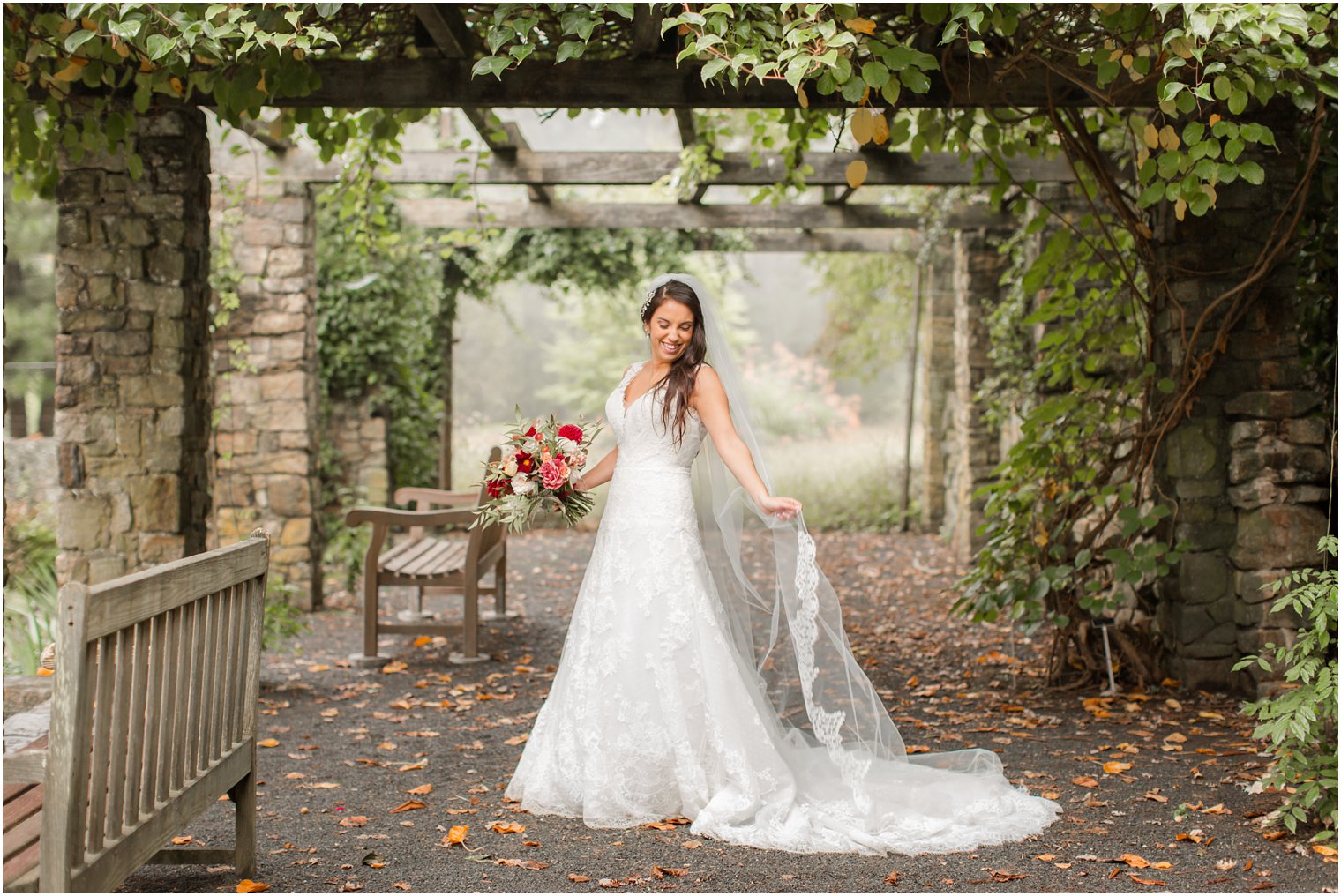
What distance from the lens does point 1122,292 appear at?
21.5 feet

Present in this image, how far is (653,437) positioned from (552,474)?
406mm

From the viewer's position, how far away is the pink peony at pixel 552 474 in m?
4.23

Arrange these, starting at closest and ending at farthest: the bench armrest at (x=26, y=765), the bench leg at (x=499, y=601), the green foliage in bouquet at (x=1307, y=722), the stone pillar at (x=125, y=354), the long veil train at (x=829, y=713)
A: the bench armrest at (x=26, y=765) < the green foliage in bouquet at (x=1307, y=722) < the long veil train at (x=829, y=713) < the stone pillar at (x=125, y=354) < the bench leg at (x=499, y=601)

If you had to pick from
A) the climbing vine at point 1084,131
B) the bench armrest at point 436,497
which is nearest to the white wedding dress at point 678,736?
the climbing vine at point 1084,131

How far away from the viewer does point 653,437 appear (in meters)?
4.29

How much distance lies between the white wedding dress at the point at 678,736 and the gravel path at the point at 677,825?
131mm

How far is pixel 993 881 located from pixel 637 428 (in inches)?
78.2

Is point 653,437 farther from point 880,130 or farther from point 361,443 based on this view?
point 361,443

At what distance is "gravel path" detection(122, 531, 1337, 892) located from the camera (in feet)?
11.1

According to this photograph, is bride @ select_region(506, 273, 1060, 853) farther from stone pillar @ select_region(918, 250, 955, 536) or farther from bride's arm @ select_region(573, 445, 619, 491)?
stone pillar @ select_region(918, 250, 955, 536)

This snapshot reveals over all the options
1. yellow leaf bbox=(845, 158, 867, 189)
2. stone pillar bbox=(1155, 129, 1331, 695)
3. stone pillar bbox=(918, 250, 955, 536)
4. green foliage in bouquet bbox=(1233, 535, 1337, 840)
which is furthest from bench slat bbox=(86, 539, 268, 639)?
stone pillar bbox=(918, 250, 955, 536)

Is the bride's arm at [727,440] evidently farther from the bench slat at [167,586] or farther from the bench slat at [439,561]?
the bench slat at [439,561]

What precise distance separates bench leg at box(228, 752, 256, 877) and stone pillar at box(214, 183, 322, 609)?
199 inches

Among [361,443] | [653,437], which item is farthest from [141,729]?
[361,443]
